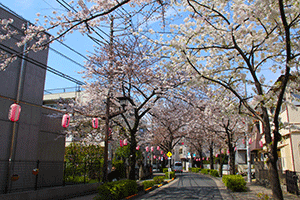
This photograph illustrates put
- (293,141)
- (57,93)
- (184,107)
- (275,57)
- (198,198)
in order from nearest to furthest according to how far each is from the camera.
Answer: (275,57) < (198,198) < (293,141) < (184,107) < (57,93)

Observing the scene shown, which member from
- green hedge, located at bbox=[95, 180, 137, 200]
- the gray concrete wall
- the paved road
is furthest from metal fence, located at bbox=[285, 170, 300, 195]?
the gray concrete wall

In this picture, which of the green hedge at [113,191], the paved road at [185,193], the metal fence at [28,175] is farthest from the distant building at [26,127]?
the paved road at [185,193]

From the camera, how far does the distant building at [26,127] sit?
10.9 metres

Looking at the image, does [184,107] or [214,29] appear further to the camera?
[184,107]

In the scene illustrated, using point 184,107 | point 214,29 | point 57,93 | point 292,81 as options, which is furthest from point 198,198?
point 57,93

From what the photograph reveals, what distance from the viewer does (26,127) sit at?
11914 millimetres

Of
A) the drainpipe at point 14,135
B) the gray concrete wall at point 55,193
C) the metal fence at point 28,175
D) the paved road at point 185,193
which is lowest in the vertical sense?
the paved road at point 185,193

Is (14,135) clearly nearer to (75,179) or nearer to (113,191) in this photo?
(75,179)

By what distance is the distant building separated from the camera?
1088 centimetres

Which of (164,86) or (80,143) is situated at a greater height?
(164,86)

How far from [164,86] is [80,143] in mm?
9109

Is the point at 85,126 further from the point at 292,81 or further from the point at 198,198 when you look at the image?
the point at 292,81

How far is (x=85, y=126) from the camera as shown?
16.3 meters

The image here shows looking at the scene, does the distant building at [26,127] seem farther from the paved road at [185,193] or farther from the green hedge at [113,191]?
the paved road at [185,193]
